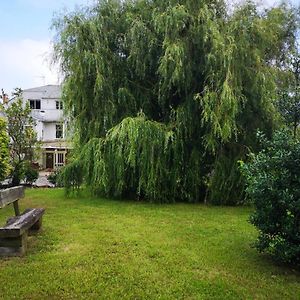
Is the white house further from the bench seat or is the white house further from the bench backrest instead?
the bench seat

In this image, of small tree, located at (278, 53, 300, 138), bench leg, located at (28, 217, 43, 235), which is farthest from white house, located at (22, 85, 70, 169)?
bench leg, located at (28, 217, 43, 235)

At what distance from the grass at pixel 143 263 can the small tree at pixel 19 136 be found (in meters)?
9.42

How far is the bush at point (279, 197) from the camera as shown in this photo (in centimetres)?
477

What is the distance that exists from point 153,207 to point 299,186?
18.4 feet

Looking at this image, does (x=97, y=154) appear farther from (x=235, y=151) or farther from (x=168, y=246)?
(x=168, y=246)

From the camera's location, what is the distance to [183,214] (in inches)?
351

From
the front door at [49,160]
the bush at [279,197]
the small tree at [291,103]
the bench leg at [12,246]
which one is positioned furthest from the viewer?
the front door at [49,160]

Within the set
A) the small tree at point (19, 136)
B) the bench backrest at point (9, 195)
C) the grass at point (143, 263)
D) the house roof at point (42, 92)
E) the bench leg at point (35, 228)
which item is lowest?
the grass at point (143, 263)

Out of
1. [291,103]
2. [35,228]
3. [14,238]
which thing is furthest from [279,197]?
[291,103]

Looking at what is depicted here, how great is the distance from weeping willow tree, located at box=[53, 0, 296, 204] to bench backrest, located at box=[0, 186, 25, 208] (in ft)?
11.3

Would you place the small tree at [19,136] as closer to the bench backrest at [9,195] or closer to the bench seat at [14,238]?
the bench backrest at [9,195]

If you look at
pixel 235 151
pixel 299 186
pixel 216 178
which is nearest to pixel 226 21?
pixel 235 151

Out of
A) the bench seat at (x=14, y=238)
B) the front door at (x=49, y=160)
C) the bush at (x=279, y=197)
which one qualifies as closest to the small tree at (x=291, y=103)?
the bush at (x=279, y=197)

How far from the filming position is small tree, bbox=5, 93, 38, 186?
54.9 ft
